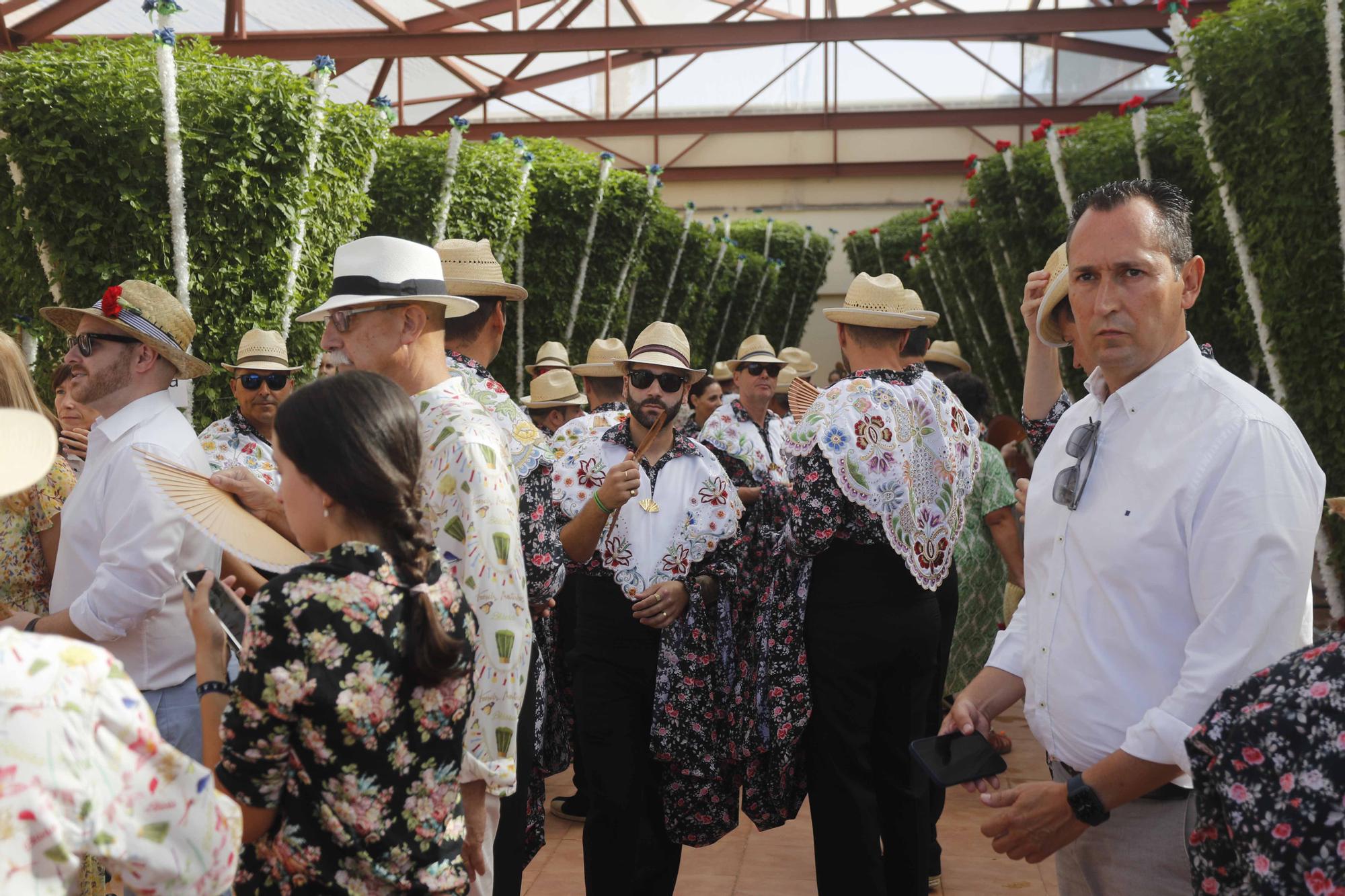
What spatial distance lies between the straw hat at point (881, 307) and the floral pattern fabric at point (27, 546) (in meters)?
2.57

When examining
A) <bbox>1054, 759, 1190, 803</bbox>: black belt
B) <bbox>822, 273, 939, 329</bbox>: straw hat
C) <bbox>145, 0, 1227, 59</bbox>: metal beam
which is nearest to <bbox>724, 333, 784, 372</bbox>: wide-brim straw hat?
<bbox>822, 273, 939, 329</bbox>: straw hat

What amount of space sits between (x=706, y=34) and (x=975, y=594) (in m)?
11.7

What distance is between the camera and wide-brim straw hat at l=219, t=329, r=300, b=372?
5754mm

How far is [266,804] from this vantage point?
1.81 metres

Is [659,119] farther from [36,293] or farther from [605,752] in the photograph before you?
[605,752]

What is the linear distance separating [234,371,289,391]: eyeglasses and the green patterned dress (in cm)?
333

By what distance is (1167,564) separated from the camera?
2031 mm

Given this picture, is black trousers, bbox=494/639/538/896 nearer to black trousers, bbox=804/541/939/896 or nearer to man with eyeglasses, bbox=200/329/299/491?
black trousers, bbox=804/541/939/896

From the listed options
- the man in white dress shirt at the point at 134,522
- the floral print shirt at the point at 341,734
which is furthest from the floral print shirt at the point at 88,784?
the man in white dress shirt at the point at 134,522

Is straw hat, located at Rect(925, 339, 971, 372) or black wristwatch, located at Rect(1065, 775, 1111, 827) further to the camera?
straw hat, located at Rect(925, 339, 971, 372)

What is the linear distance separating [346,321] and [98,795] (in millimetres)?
1470

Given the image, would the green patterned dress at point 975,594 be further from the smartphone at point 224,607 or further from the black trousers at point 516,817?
the smartphone at point 224,607

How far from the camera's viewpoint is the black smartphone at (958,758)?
7.38 feet

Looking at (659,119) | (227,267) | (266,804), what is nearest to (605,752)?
(266,804)
